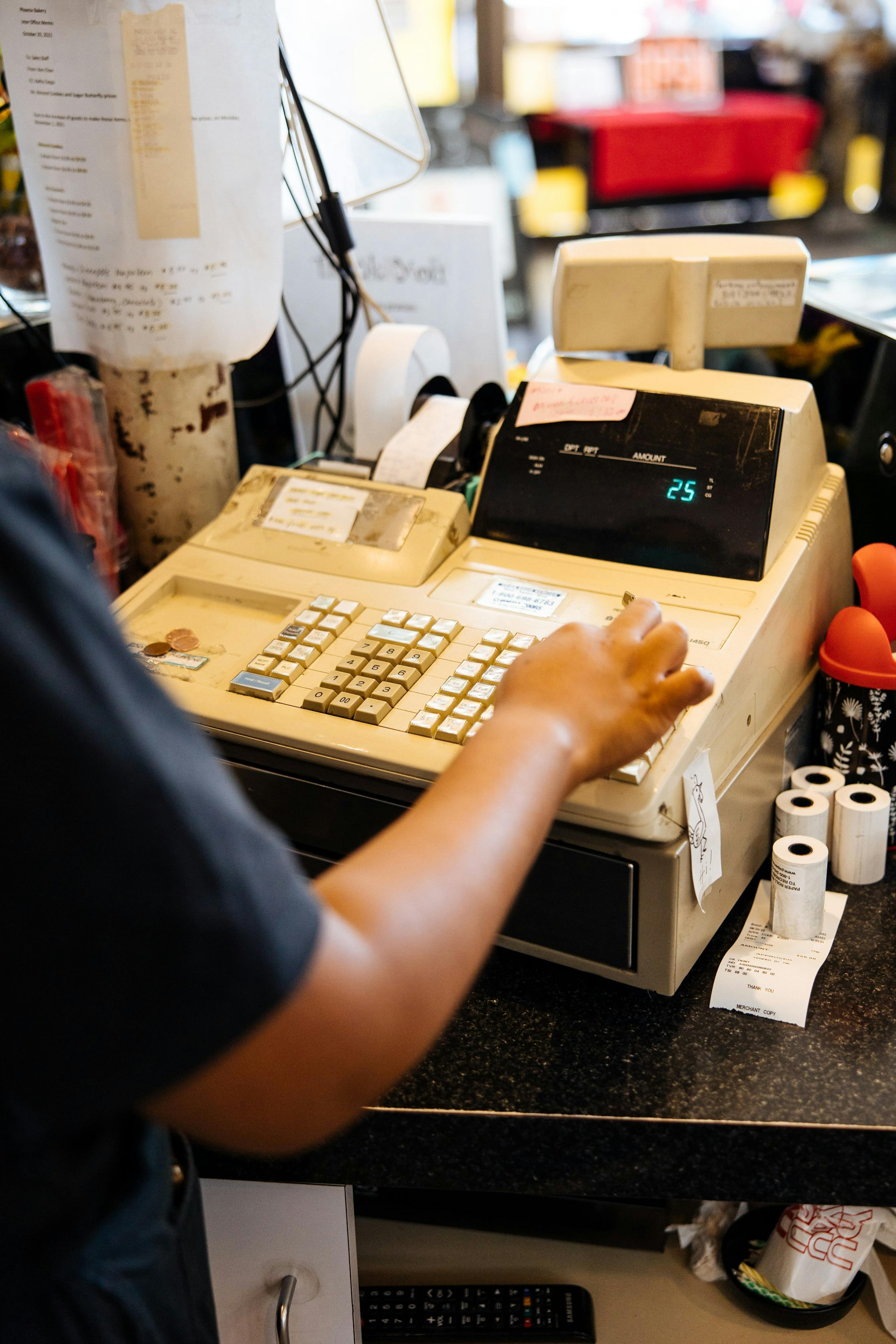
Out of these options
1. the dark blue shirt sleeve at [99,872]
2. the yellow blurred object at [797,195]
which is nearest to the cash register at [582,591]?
the dark blue shirt sleeve at [99,872]

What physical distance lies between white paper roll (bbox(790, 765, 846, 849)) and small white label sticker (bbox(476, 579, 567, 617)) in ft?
0.95

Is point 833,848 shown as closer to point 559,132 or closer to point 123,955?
point 123,955

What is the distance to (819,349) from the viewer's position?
4.40 ft

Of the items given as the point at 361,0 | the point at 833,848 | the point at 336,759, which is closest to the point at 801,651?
the point at 833,848

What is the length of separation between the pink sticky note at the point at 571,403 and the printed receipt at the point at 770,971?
50 centimetres

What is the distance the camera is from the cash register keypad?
90 centimetres

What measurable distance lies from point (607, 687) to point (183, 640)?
518mm

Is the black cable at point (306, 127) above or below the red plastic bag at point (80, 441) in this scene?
above

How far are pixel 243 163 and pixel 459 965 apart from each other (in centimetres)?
95

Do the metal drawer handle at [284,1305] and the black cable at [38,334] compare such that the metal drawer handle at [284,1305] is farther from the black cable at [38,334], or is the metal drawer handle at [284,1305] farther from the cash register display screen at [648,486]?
the black cable at [38,334]

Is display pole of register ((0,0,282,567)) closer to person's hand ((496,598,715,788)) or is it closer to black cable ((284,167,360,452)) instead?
black cable ((284,167,360,452))

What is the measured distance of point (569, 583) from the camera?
1.04 metres

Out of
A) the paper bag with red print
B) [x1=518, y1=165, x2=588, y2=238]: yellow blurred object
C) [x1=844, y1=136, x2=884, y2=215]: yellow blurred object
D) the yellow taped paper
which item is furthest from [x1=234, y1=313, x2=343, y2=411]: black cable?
[x1=844, y1=136, x2=884, y2=215]: yellow blurred object

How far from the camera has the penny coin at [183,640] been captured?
104 cm
